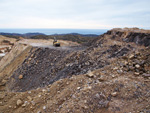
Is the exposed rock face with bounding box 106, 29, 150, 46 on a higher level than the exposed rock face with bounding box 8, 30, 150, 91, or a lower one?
higher

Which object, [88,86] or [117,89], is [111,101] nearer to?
[117,89]

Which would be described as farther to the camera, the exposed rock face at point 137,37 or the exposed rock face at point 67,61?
the exposed rock face at point 137,37

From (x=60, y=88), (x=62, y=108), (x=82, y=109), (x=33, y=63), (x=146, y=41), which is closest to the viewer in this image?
(x=82, y=109)

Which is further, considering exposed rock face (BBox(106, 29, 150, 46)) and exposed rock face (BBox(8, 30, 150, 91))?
exposed rock face (BBox(106, 29, 150, 46))

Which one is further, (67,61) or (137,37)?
(67,61)

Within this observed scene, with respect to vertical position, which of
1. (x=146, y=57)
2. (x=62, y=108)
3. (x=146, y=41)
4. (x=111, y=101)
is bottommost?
(x=62, y=108)

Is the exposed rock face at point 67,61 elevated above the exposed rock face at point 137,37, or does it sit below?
below

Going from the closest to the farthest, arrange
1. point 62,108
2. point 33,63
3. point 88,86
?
point 62,108 < point 88,86 < point 33,63

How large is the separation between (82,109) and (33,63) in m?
12.3

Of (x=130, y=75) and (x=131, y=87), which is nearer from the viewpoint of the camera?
(x=131, y=87)

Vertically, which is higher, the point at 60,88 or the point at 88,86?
the point at 88,86

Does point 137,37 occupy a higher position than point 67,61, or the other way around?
point 137,37

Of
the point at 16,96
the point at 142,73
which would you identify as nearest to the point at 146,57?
the point at 142,73

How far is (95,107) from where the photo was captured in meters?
4.53
